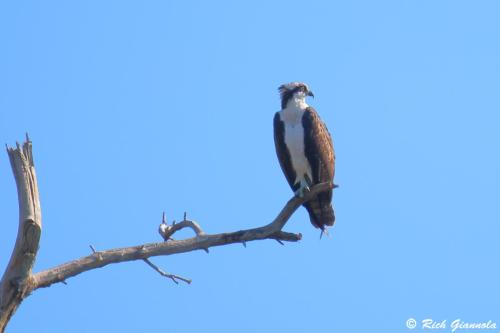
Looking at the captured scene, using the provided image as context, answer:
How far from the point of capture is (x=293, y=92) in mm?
9906

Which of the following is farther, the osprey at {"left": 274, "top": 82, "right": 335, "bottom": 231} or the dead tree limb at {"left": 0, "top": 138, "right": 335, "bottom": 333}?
the osprey at {"left": 274, "top": 82, "right": 335, "bottom": 231}

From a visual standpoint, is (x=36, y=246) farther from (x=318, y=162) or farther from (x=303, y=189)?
(x=318, y=162)

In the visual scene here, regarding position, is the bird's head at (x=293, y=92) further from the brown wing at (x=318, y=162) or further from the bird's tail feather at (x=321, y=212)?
the bird's tail feather at (x=321, y=212)

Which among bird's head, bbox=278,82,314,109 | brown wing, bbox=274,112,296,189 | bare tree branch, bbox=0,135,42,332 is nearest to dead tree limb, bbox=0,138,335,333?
bare tree branch, bbox=0,135,42,332

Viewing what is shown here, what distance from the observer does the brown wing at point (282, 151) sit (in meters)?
9.64

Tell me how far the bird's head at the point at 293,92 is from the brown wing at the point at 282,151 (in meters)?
0.24

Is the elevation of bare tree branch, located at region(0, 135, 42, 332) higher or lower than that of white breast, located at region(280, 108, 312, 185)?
lower

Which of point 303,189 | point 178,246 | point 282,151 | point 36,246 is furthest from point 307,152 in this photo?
point 36,246

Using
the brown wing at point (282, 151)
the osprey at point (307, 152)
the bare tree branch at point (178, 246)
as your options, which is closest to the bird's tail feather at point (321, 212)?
the osprey at point (307, 152)

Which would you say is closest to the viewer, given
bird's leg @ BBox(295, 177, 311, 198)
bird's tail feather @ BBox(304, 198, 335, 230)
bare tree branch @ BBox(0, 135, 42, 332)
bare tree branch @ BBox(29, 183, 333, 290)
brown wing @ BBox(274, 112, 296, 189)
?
bare tree branch @ BBox(0, 135, 42, 332)

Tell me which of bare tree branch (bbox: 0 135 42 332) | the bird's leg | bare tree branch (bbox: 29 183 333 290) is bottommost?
bare tree branch (bbox: 0 135 42 332)

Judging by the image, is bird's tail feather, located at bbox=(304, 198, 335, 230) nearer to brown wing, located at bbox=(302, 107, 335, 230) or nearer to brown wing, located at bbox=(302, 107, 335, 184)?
brown wing, located at bbox=(302, 107, 335, 230)

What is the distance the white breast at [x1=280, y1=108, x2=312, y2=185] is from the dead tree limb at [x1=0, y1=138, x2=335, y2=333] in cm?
130

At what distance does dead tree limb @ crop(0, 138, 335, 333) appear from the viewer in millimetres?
7227
